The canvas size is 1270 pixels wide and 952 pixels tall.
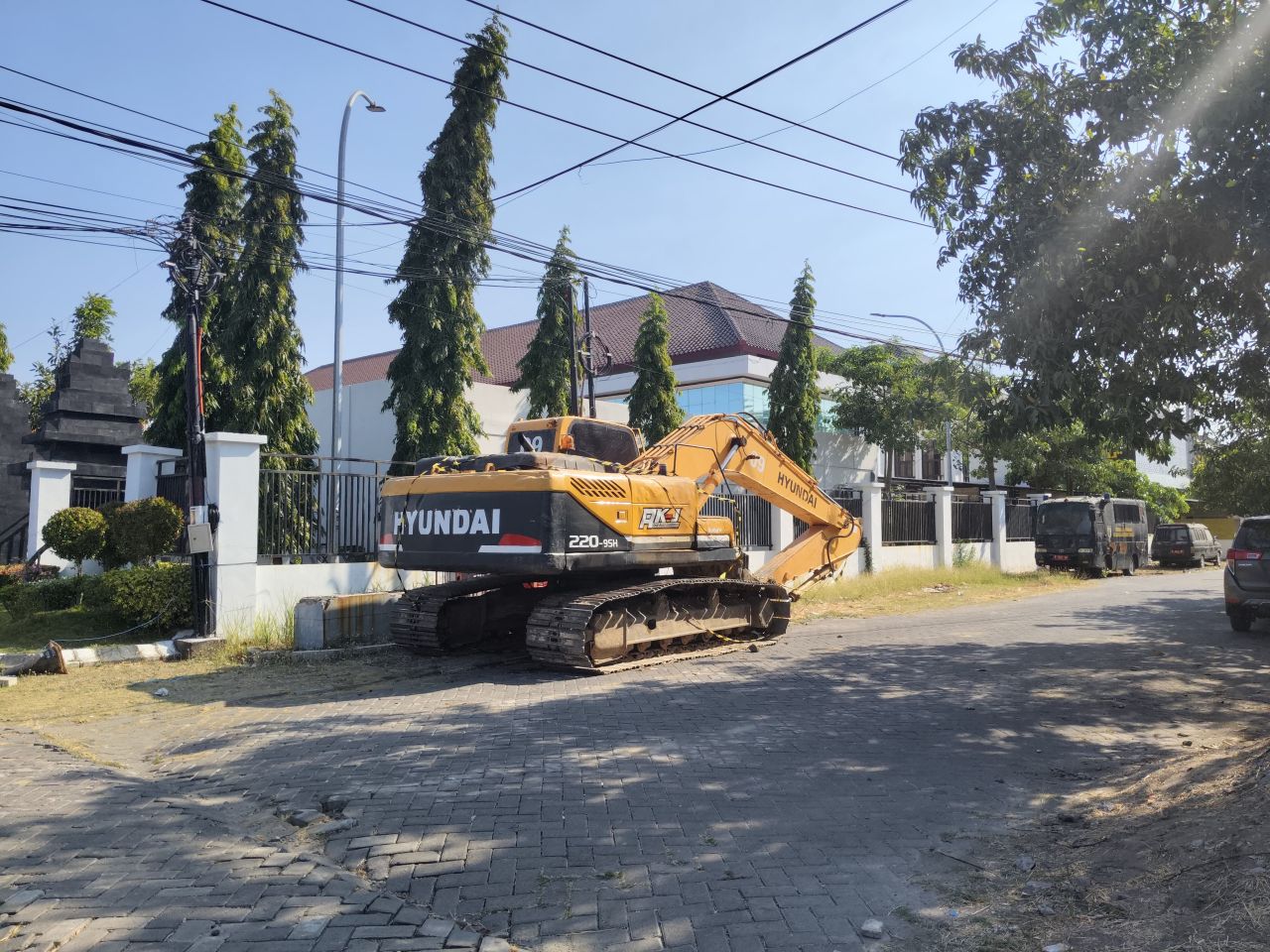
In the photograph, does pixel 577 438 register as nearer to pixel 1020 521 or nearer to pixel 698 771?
pixel 698 771

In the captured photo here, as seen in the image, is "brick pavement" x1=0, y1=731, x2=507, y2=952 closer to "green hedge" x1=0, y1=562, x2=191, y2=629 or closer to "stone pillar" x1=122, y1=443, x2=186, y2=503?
"green hedge" x1=0, y1=562, x2=191, y2=629

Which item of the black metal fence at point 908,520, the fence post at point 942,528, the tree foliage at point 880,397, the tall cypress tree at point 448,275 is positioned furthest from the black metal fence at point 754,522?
the tree foliage at point 880,397

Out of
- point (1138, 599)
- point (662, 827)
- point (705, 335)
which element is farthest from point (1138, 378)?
point (705, 335)

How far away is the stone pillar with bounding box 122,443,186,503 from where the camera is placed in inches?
535

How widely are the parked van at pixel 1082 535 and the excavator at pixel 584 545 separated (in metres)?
18.2

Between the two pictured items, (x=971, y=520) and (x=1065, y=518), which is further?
(x=1065, y=518)

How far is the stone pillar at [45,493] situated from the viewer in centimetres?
1415

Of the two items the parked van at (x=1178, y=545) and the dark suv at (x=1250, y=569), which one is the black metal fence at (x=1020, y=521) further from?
the dark suv at (x=1250, y=569)

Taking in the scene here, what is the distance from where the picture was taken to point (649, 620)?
10.7 meters

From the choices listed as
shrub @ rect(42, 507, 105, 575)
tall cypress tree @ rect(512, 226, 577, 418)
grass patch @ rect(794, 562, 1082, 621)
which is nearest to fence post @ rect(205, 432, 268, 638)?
shrub @ rect(42, 507, 105, 575)

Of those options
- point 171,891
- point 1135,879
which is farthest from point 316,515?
point 1135,879

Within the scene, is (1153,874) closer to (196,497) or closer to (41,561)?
(196,497)

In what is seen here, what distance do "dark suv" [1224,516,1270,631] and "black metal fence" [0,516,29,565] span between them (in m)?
21.5

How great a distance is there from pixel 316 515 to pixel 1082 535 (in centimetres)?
2280
